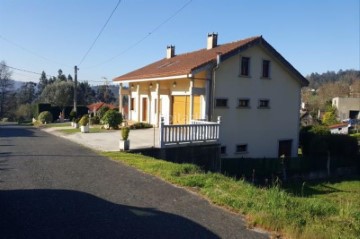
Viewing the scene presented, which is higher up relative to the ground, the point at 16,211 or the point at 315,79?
the point at 315,79

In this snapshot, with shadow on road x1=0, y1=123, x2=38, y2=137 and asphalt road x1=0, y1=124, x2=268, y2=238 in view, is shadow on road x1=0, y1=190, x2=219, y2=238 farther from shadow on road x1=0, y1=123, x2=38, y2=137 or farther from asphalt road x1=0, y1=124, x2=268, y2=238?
shadow on road x1=0, y1=123, x2=38, y2=137

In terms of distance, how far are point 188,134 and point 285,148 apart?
10.6 metres

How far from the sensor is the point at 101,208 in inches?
227

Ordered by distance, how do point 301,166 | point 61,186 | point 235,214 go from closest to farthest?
1. point 235,214
2. point 61,186
3. point 301,166

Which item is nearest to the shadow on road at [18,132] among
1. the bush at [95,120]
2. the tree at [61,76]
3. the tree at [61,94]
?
the bush at [95,120]

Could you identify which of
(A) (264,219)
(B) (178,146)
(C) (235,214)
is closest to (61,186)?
(C) (235,214)

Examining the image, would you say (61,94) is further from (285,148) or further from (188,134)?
(188,134)

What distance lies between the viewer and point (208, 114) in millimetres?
17984

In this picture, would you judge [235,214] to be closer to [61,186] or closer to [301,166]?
[61,186]

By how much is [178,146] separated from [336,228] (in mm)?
8669

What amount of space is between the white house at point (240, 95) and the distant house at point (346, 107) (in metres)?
49.3

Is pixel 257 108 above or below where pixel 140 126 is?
above

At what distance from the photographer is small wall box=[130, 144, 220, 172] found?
13.0 m

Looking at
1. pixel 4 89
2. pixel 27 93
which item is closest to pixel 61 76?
pixel 27 93
